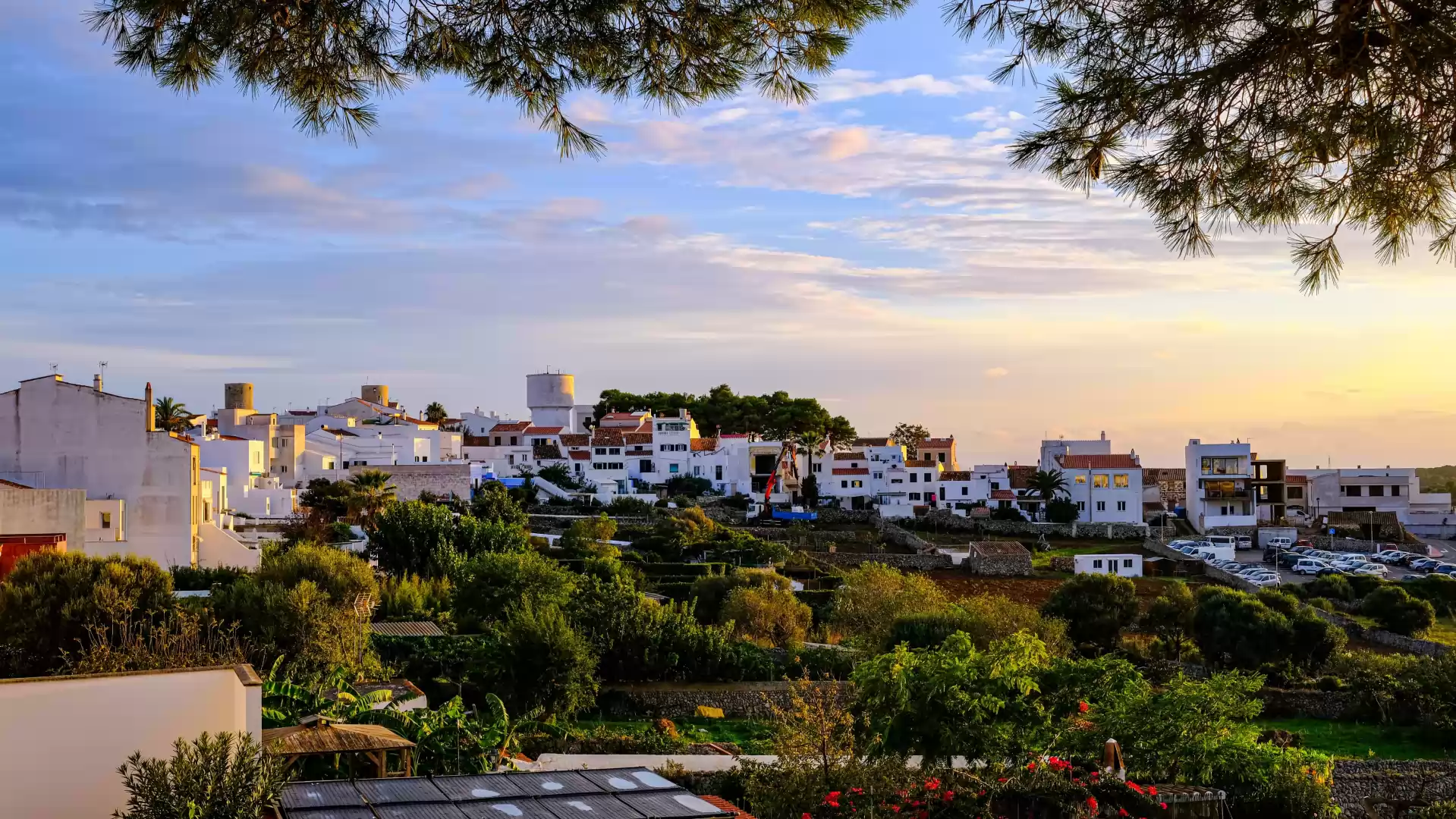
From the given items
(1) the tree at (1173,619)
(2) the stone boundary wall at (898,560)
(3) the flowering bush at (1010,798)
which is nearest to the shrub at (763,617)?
(1) the tree at (1173,619)

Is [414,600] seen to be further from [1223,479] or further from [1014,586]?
[1223,479]

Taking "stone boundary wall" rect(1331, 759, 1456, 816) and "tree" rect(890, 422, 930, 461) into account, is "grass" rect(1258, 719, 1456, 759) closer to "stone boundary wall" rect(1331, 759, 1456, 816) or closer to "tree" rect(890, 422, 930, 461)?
"stone boundary wall" rect(1331, 759, 1456, 816)

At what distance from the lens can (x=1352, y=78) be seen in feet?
20.0

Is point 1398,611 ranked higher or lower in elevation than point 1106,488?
lower

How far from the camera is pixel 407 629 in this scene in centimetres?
2081

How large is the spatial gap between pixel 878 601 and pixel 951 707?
60.9ft

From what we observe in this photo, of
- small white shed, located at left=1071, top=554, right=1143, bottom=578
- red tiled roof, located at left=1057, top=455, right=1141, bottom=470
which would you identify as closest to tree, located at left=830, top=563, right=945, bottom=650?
small white shed, located at left=1071, top=554, right=1143, bottom=578

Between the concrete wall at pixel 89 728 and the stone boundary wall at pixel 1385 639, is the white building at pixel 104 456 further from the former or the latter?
the stone boundary wall at pixel 1385 639

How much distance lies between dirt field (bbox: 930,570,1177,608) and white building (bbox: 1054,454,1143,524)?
18.0 meters

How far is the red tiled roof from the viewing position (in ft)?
201

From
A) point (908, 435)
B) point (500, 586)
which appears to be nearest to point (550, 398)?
point (908, 435)

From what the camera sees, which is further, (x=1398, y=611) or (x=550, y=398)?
(x=550, y=398)

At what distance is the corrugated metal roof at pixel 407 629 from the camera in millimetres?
20203

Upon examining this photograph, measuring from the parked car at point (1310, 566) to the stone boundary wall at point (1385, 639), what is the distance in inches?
481
